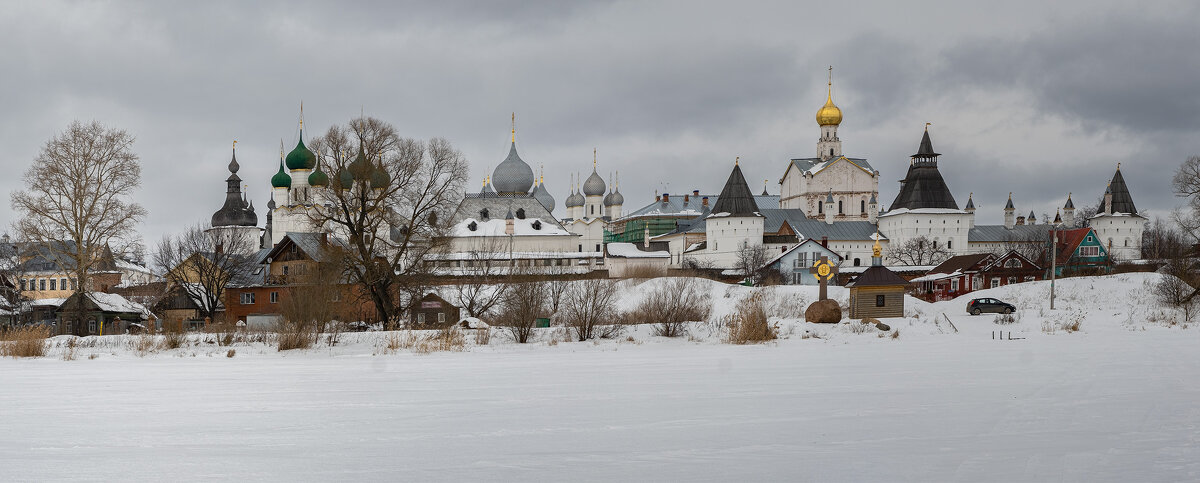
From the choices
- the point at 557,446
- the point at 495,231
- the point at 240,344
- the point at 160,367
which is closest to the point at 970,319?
the point at 240,344

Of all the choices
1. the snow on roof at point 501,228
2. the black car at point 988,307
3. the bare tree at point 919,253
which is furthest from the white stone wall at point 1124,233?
the black car at point 988,307

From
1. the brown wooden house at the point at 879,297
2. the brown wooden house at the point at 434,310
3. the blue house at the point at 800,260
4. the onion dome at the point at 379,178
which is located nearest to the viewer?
the onion dome at the point at 379,178

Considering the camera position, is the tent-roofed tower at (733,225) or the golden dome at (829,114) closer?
the tent-roofed tower at (733,225)

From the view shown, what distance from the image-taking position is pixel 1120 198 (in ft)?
298

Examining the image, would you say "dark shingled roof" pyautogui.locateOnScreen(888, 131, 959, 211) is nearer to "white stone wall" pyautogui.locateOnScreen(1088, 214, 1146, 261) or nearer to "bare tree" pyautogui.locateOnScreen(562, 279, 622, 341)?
"white stone wall" pyautogui.locateOnScreen(1088, 214, 1146, 261)

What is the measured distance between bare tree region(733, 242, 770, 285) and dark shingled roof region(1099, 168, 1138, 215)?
34.2 m

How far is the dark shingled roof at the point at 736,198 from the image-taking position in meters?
87.9

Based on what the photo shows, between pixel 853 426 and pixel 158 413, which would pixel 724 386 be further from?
pixel 158 413

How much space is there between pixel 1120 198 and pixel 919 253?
21304 millimetres

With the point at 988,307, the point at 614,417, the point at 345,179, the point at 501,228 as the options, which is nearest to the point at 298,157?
the point at 501,228

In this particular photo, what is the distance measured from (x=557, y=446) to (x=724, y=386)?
16.5 ft

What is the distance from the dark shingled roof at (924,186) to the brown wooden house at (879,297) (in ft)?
199

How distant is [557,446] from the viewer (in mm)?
7973

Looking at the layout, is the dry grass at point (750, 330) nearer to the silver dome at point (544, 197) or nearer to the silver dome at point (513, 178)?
the silver dome at point (513, 178)
